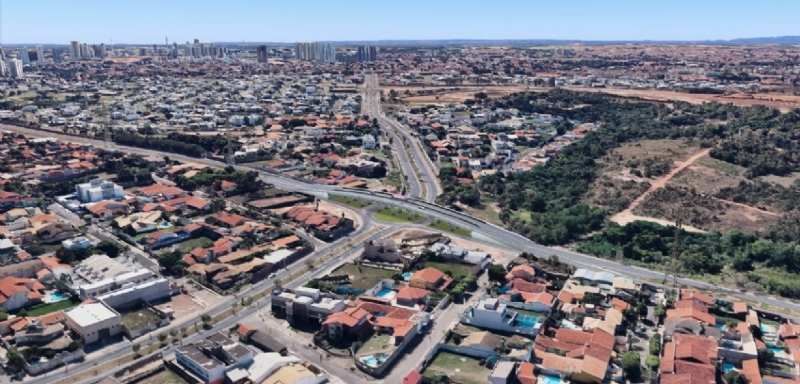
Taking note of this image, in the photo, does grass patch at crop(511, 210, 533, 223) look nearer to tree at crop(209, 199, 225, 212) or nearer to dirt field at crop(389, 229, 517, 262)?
dirt field at crop(389, 229, 517, 262)

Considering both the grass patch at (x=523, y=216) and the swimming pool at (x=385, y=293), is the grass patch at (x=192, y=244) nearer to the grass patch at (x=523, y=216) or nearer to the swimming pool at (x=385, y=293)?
the swimming pool at (x=385, y=293)

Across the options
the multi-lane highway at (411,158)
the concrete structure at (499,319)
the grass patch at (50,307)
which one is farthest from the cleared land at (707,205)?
→ the grass patch at (50,307)

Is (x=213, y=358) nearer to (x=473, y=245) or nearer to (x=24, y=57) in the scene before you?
(x=473, y=245)

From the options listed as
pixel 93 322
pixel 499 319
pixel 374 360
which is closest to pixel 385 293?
pixel 499 319

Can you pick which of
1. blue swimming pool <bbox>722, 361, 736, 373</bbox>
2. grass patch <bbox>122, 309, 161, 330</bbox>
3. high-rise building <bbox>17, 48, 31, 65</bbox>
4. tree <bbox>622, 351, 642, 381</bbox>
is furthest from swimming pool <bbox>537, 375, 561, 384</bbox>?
high-rise building <bbox>17, 48, 31, 65</bbox>

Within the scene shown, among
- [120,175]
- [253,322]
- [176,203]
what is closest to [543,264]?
[253,322]

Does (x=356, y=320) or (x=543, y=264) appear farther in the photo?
(x=543, y=264)

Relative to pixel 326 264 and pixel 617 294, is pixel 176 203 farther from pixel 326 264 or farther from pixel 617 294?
pixel 617 294
